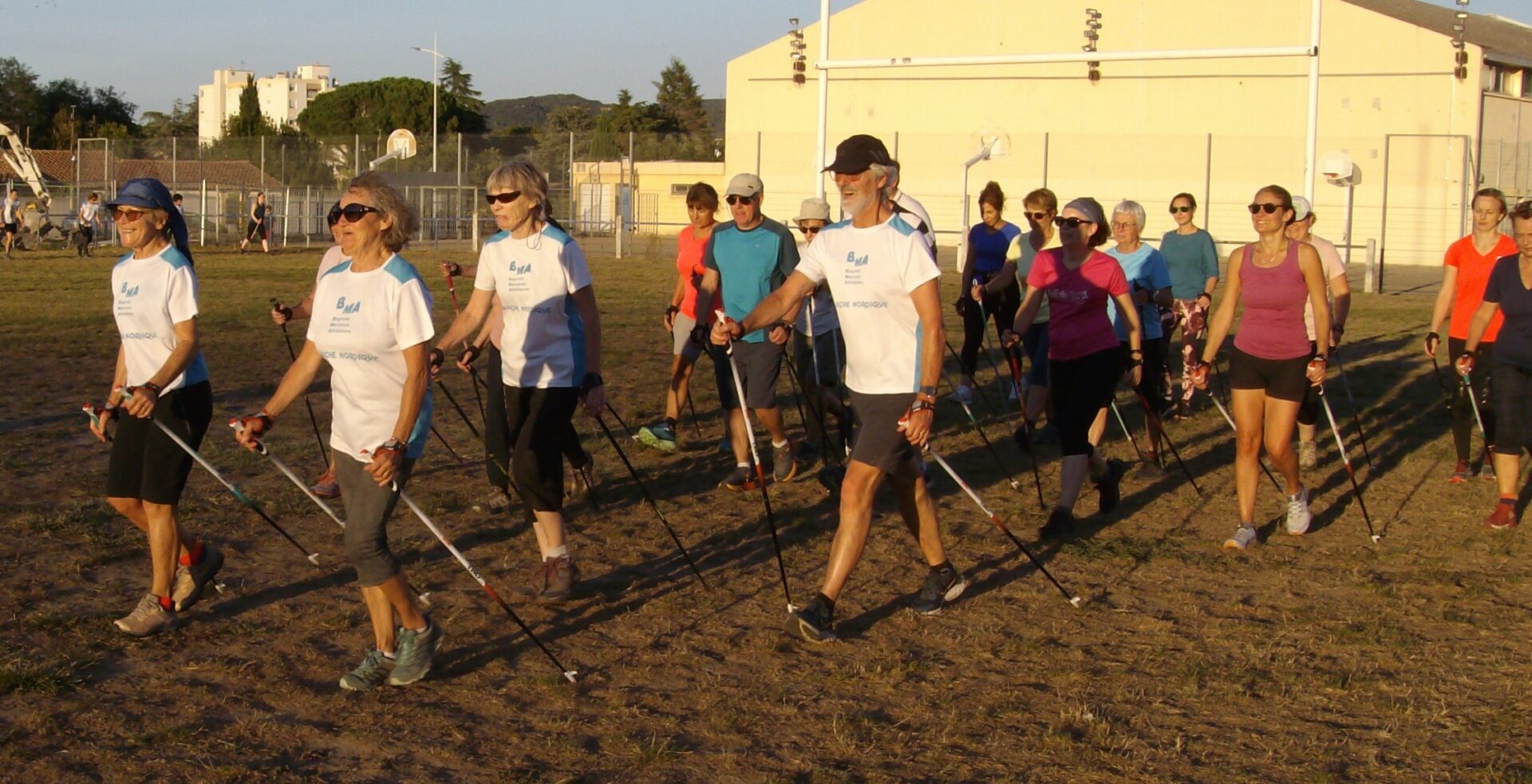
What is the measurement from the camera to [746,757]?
482 centimetres

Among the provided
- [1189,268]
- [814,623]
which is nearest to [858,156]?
[814,623]

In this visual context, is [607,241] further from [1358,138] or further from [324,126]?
[324,126]

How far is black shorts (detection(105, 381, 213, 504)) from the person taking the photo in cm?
592

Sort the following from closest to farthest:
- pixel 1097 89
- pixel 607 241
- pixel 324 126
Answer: pixel 607 241, pixel 1097 89, pixel 324 126

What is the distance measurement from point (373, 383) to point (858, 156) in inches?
80.1

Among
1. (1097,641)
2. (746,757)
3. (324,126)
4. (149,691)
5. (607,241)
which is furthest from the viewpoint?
(324,126)

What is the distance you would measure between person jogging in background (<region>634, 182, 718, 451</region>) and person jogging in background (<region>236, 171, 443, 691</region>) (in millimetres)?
4073

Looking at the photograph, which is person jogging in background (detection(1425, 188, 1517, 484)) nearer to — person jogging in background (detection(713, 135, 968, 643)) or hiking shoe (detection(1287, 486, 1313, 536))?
hiking shoe (detection(1287, 486, 1313, 536))

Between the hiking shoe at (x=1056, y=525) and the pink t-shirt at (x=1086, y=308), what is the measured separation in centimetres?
84

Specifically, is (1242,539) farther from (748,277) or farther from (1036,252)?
(748,277)

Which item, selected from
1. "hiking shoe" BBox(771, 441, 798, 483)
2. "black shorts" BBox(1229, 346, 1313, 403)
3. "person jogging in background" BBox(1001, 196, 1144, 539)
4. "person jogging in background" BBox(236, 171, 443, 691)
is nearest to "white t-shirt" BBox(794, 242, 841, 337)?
"hiking shoe" BBox(771, 441, 798, 483)


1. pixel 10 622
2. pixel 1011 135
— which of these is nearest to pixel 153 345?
pixel 10 622

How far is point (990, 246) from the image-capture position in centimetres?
1188

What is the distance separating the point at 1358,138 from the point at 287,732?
3216cm
